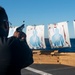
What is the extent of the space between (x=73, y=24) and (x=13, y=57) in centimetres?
1762

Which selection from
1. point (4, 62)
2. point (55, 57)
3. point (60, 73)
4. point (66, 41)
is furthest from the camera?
point (66, 41)

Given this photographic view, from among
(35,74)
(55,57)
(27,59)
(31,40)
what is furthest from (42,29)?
(27,59)

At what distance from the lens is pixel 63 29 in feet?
76.7

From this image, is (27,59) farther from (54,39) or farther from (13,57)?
(54,39)

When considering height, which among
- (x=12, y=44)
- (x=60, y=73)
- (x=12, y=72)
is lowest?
(x=60, y=73)

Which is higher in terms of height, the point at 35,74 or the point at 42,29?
the point at 42,29

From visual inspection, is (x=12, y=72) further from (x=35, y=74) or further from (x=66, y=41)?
(x=66, y=41)

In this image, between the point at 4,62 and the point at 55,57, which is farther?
the point at 55,57

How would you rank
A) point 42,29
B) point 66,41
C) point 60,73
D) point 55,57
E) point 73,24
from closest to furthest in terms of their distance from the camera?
point 60,73 < point 55,57 < point 73,24 < point 66,41 < point 42,29

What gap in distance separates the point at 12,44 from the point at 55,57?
555 inches

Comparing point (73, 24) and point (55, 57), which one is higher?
point (73, 24)

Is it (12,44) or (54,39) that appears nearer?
(12,44)

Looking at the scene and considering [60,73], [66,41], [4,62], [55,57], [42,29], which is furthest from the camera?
[42,29]

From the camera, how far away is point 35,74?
41.3 ft
